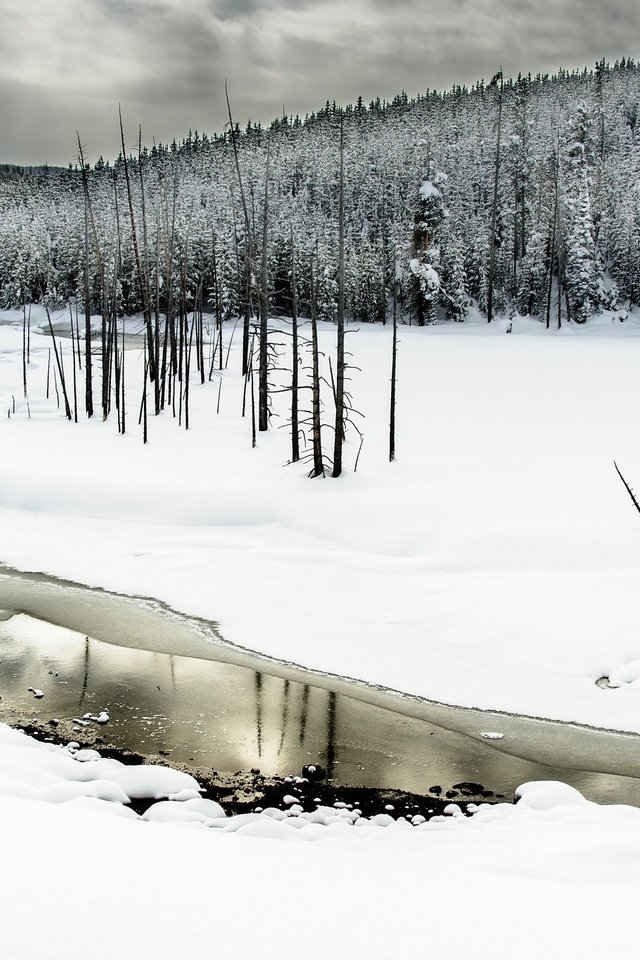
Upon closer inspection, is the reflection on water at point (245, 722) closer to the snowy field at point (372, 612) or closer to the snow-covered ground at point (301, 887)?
the snowy field at point (372, 612)

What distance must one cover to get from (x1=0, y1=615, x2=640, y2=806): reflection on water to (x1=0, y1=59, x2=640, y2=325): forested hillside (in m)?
20.0

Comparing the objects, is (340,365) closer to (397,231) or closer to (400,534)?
(400,534)

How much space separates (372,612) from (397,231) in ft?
191

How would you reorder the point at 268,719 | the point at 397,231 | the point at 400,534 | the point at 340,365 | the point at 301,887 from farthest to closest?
the point at 397,231
the point at 340,365
the point at 400,534
the point at 268,719
the point at 301,887

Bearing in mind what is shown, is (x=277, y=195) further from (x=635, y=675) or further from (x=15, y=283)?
(x=635, y=675)

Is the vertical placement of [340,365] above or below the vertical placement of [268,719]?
above

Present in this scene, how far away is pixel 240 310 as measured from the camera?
66.8 metres

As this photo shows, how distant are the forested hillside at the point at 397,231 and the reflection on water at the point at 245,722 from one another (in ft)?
65.6

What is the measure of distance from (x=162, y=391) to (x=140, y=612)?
2404cm

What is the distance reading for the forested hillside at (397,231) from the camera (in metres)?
53.4

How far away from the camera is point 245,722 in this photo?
36.9 ft

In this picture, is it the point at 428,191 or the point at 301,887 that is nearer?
the point at 301,887

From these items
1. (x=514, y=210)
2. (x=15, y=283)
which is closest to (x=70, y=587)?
(x=514, y=210)

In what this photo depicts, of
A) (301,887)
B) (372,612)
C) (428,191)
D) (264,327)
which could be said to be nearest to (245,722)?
(372,612)
